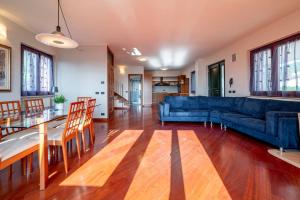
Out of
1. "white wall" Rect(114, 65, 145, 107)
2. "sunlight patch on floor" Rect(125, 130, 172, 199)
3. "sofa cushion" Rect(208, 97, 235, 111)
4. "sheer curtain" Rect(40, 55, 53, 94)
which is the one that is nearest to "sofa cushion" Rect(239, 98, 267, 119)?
"sofa cushion" Rect(208, 97, 235, 111)

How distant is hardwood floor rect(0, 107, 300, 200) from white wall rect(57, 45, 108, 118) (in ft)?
10.5

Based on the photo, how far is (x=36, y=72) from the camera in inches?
199

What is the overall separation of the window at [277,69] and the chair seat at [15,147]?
4742 mm

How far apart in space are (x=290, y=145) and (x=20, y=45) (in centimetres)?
634

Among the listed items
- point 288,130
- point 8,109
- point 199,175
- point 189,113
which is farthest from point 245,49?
point 8,109

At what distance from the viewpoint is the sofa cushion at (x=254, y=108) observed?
154 inches

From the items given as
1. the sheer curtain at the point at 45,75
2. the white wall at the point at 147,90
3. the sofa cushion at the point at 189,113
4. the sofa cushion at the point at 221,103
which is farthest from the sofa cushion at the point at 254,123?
the white wall at the point at 147,90

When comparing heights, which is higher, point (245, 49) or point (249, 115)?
point (245, 49)

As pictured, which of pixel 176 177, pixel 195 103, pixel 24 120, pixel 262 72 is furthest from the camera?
pixel 195 103

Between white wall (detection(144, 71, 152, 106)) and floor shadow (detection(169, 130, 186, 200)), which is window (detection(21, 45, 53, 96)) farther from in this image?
white wall (detection(144, 71, 152, 106))

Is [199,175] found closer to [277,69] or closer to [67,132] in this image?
[67,132]

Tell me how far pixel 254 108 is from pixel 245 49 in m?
2.08

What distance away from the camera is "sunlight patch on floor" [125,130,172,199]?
5.74 ft

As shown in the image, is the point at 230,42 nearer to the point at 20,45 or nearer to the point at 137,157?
the point at 137,157
